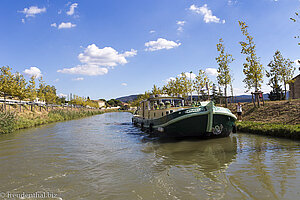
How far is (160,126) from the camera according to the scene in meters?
12.3

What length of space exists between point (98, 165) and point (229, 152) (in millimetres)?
5131

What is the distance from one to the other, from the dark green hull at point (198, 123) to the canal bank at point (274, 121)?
2227 mm

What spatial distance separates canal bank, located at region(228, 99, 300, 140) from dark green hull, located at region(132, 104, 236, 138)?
7.31 feet

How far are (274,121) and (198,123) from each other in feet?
23.3

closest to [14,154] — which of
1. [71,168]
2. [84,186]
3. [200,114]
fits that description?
[71,168]

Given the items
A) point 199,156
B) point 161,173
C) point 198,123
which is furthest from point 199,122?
point 161,173

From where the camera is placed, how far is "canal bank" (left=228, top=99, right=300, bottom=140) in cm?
1070

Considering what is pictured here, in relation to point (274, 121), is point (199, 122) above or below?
above

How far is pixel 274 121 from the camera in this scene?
1402 centimetres

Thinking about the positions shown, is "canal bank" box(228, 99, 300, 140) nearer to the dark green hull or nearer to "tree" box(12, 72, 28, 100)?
the dark green hull

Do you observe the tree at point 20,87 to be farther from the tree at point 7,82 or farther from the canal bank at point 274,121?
the canal bank at point 274,121

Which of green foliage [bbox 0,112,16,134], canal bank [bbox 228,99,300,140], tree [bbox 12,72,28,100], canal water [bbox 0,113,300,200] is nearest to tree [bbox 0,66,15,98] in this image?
tree [bbox 12,72,28,100]

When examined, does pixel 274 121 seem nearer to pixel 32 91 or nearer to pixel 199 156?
pixel 199 156

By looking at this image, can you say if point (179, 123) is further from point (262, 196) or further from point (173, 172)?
point (262, 196)
